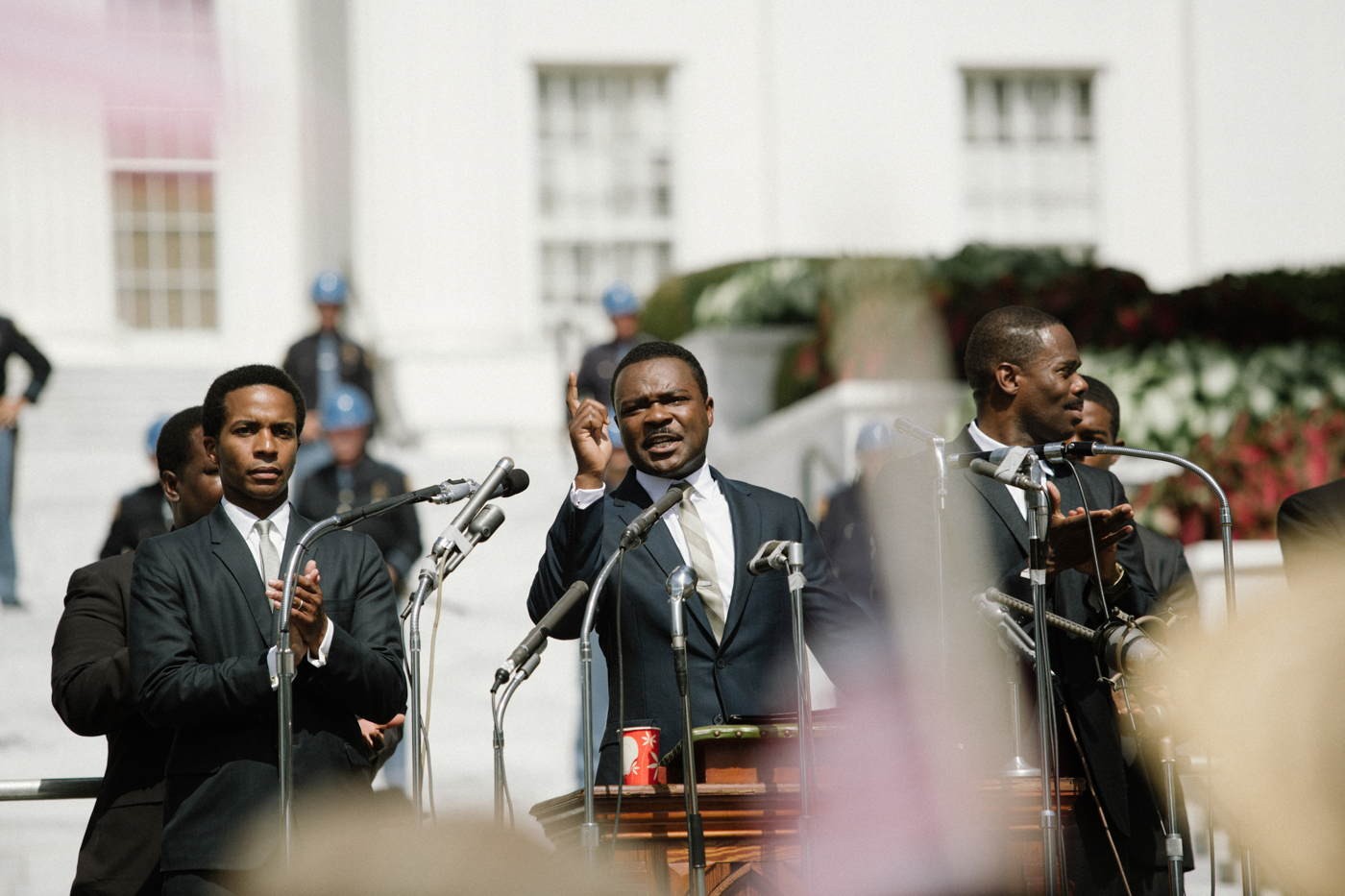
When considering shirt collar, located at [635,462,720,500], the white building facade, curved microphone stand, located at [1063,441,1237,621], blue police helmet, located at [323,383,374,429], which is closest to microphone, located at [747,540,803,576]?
shirt collar, located at [635,462,720,500]

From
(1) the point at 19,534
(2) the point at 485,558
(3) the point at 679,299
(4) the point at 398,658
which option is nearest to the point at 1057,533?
A: (4) the point at 398,658

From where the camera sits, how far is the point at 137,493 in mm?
9320

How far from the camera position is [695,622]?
5.67 m

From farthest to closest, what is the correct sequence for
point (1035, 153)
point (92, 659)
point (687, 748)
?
point (1035, 153), point (92, 659), point (687, 748)

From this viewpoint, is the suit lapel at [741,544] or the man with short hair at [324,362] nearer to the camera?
the suit lapel at [741,544]

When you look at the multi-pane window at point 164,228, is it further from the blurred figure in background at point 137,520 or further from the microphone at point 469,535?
the microphone at point 469,535

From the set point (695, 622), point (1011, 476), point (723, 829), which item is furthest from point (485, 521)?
point (1011, 476)

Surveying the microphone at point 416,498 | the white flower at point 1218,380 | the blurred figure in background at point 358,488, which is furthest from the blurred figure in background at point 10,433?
the microphone at point 416,498

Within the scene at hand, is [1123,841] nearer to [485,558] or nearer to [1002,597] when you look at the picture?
[1002,597]

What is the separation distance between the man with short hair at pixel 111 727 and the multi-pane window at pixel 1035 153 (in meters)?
18.3

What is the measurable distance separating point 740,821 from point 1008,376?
170cm

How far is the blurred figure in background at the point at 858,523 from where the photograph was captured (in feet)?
29.5

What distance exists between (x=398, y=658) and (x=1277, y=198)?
19.1m

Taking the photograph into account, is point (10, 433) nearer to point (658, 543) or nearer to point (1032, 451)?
point (658, 543)
